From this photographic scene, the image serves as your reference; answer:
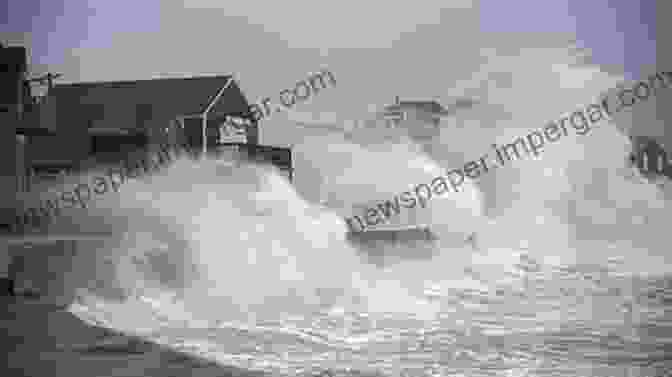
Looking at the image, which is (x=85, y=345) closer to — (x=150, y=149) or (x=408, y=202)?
(x=150, y=149)

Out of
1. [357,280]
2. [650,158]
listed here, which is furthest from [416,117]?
[357,280]

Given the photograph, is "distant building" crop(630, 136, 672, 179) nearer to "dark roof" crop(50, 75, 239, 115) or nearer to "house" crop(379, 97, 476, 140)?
"house" crop(379, 97, 476, 140)

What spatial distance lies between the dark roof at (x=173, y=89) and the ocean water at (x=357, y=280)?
241cm

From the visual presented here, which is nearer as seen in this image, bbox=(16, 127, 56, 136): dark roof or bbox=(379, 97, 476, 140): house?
bbox=(16, 127, 56, 136): dark roof

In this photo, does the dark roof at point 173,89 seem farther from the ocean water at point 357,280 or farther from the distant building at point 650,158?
the distant building at point 650,158

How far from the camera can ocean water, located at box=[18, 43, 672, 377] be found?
39.3ft

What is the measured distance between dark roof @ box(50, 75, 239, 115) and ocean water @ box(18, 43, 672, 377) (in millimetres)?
2412

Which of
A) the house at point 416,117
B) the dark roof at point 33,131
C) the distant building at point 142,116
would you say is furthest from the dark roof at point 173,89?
the house at point 416,117

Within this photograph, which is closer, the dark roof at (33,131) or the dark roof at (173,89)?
the dark roof at (33,131)

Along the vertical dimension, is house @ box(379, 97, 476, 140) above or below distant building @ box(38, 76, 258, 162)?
above

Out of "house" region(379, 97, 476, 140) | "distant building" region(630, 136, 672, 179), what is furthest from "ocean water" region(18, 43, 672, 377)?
"distant building" region(630, 136, 672, 179)

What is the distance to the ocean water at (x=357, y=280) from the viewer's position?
12.0 m

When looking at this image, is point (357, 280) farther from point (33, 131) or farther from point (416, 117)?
point (416, 117)

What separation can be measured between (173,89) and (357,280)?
11.6m
